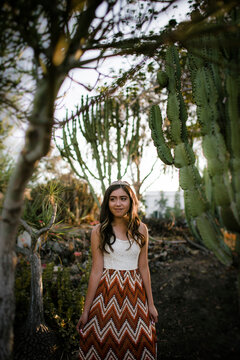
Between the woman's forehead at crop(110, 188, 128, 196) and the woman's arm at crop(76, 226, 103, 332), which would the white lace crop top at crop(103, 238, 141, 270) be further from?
the woman's forehead at crop(110, 188, 128, 196)

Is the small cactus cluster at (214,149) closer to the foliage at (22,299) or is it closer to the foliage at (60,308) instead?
the foliage at (60,308)

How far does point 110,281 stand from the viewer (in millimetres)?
1992

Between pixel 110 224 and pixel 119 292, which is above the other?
pixel 110 224

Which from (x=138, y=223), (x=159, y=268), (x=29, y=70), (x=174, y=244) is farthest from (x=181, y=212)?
(x=29, y=70)

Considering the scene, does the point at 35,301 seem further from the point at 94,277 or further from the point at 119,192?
the point at 119,192

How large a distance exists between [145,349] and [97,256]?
0.84 m

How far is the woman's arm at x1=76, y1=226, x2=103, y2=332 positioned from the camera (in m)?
1.94

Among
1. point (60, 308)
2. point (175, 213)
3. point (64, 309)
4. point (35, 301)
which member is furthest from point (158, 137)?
Result: point (175, 213)

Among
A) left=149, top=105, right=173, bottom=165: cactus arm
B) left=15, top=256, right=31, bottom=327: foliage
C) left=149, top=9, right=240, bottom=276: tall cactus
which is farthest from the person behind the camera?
left=15, top=256, right=31, bottom=327: foliage

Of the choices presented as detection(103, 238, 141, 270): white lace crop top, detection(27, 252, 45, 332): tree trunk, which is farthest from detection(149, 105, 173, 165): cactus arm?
detection(27, 252, 45, 332): tree trunk

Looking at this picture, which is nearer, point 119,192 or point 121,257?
point 121,257

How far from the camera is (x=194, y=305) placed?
159 inches

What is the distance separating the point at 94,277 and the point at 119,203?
716 millimetres

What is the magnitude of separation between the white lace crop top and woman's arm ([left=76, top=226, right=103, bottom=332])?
0.06 metres
